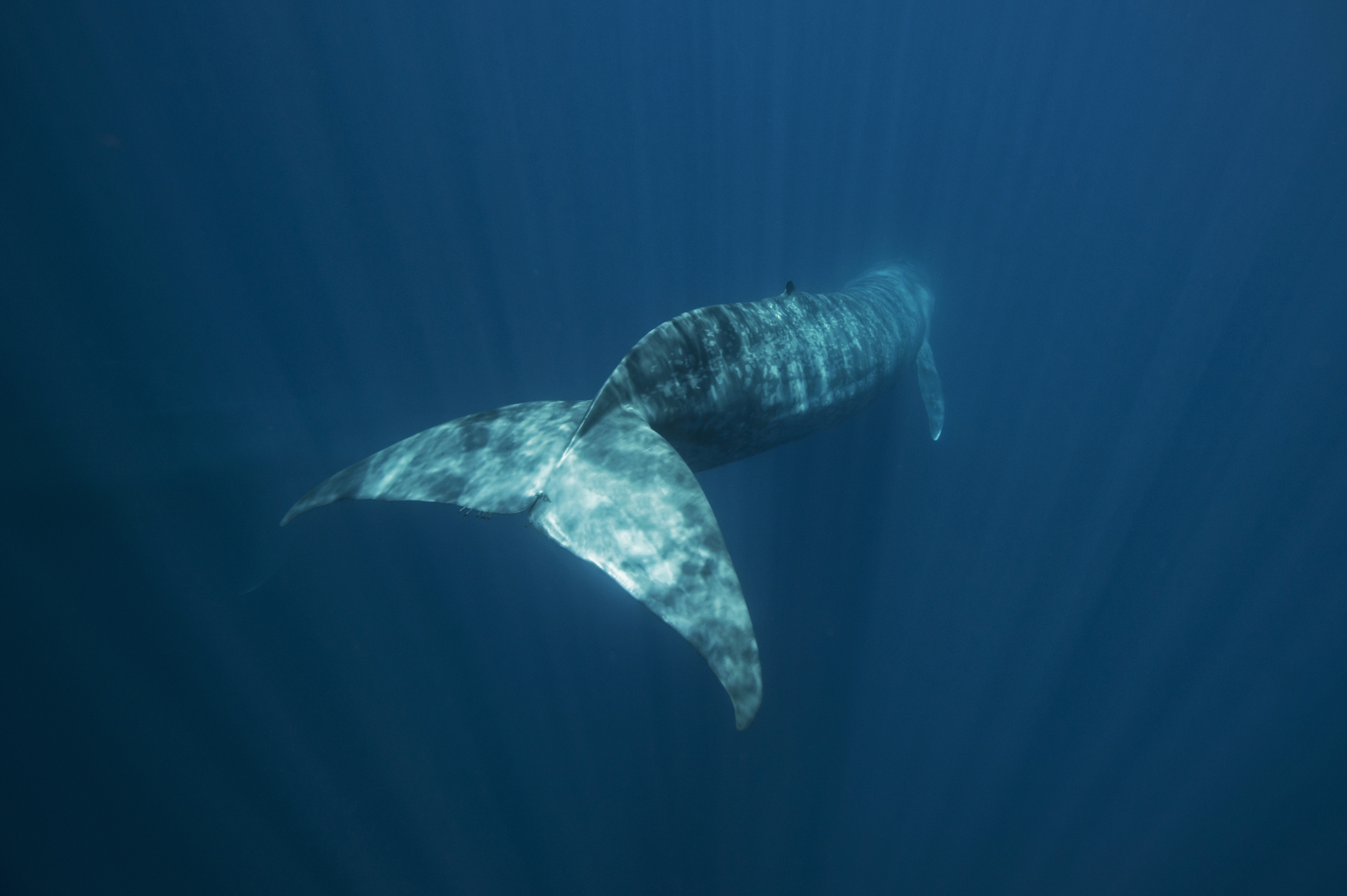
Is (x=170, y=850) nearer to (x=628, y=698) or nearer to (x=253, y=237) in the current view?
(x=628, y=698)

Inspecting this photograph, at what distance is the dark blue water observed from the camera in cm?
778

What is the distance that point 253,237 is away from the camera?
1031 centimetres

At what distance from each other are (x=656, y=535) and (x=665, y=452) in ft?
1.88

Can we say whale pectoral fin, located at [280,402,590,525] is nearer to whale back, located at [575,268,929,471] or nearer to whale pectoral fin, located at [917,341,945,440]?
whale back, located at [575,268,929,471]

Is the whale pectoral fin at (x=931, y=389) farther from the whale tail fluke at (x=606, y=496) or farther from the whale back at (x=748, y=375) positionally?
the whale tail fluke at (x=606, y=496)

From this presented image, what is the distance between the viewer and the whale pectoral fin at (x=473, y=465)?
304 cm

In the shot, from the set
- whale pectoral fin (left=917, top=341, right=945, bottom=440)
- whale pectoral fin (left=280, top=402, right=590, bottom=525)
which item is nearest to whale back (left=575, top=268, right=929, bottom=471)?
whale pectoral fin (left=280, top=402, right=590, bottom=525)

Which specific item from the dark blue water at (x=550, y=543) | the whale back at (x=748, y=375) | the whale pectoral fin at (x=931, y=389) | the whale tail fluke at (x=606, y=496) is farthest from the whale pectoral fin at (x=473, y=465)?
the whale pectoral fin at (x=931, y=389)

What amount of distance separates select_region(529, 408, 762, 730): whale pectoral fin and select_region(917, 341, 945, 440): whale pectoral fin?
6893mm

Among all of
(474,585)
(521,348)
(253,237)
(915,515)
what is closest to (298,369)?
(253,237)

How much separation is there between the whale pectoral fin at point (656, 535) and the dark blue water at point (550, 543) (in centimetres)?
637

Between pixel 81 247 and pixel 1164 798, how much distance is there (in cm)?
2311

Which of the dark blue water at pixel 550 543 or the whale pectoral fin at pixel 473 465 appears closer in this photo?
the whale pectoral fin at pixel 473 465

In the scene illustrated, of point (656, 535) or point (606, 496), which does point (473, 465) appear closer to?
point (606, 496)
